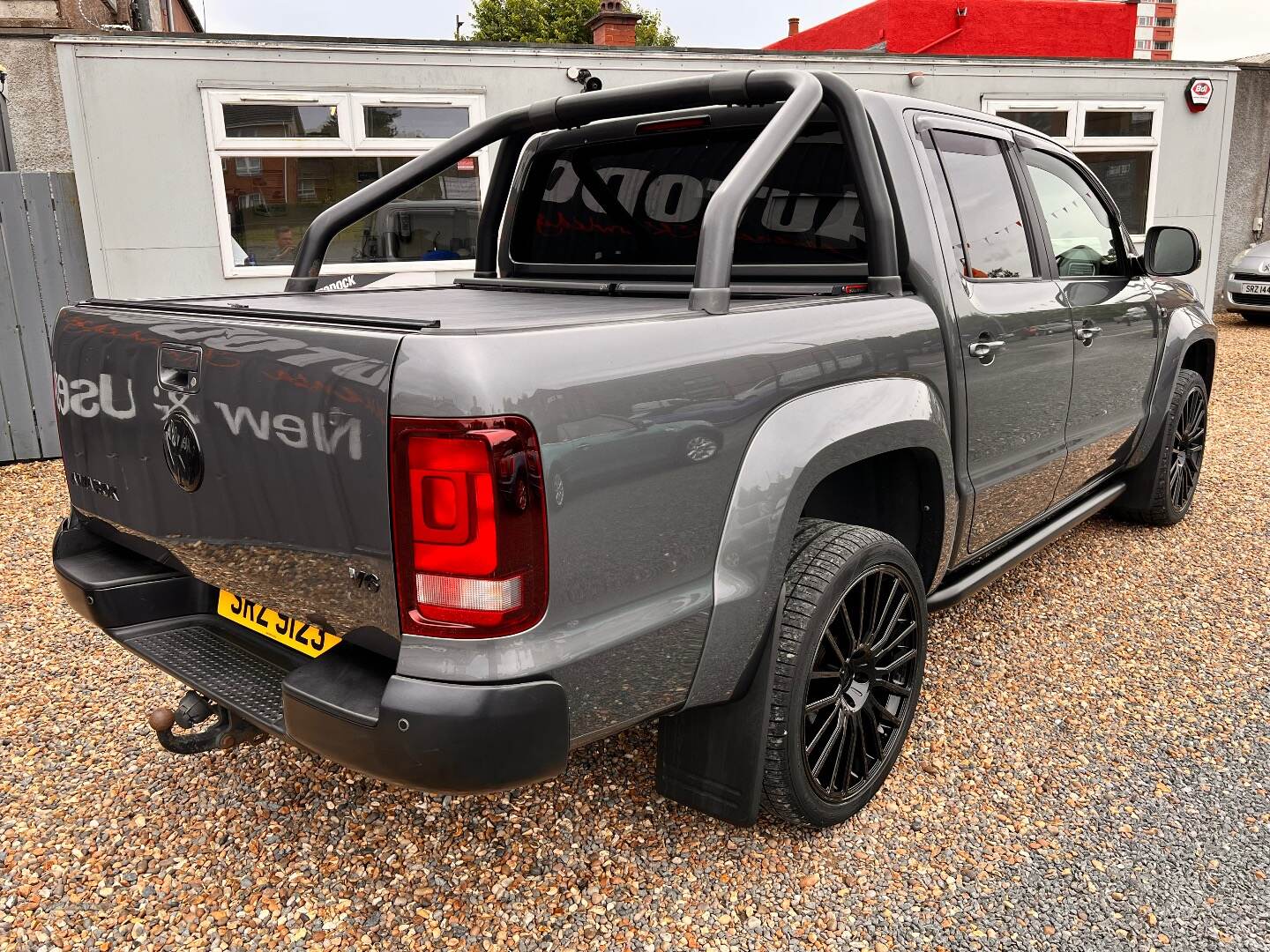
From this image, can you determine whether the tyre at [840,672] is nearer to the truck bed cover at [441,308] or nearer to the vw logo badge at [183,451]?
the truck bed cover at [441,308]

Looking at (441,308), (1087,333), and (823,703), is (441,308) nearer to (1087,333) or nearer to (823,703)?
(823,703)

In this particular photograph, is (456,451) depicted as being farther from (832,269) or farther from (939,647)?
(939,647)

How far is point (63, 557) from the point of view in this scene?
2.45 metres

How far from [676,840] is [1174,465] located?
3658 mm

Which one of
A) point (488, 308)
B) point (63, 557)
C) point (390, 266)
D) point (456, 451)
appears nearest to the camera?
point (456, 451)

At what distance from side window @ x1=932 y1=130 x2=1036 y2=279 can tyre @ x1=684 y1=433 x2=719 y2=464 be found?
1.46 metres

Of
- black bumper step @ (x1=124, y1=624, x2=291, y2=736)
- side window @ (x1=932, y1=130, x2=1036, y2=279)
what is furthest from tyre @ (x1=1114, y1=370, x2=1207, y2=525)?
black bumper step @ (x1=124, y1=624, x2=291, y2=736)

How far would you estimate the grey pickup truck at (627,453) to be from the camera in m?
1.63

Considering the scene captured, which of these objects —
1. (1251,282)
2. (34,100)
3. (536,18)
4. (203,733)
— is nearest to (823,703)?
(203,733)

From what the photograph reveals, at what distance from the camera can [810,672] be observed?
2.23 metres

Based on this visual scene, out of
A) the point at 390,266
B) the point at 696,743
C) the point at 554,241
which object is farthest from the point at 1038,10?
the point at 696,743

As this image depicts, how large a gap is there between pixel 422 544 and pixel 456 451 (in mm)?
185

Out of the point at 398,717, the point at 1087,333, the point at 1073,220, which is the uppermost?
the point at 1073,220

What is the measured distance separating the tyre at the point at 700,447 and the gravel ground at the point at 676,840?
1099 millimetres
